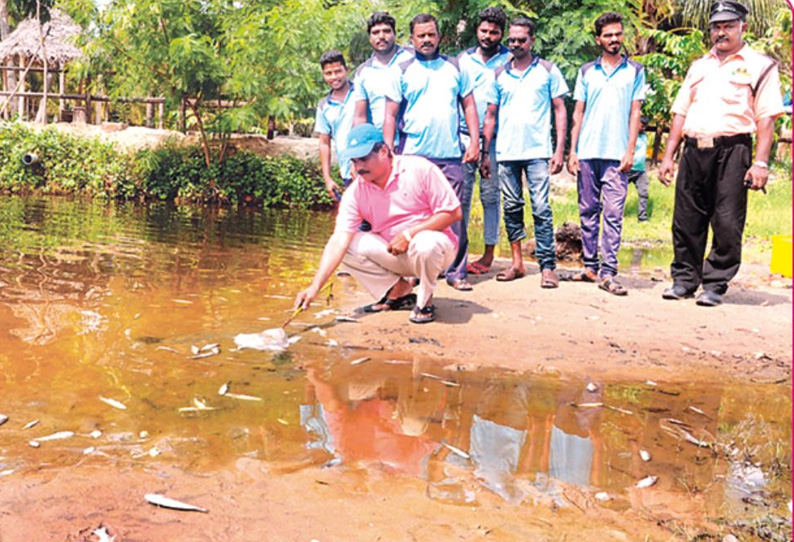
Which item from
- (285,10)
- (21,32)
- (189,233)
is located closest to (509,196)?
(189,233)

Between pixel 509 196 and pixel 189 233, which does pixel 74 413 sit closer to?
pixel 509 196

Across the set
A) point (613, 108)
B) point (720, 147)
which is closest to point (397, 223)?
point (613, 108)

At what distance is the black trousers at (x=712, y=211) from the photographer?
5562 millimetres

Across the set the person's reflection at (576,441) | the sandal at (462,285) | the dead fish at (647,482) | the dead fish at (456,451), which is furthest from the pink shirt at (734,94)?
the dead fish at (456,451)

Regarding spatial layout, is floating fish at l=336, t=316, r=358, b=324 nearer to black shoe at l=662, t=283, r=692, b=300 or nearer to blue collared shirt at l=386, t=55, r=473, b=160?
blue collared shirt at l=386, t=55, r=473, b=160

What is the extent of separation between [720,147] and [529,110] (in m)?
1.41

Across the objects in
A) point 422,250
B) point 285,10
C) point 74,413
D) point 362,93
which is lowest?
point 74,413

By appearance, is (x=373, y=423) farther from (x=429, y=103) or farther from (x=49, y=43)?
(x=49, y=43)

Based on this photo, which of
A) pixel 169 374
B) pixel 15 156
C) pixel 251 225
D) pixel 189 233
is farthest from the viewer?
pixel 15 156

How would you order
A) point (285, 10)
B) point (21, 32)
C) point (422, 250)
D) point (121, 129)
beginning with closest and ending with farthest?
point (422, 250) → point (285, 10) → point (121, 129) → point (21, 32)

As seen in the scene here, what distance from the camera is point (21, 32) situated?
2175cm

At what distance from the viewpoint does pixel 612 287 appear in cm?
597

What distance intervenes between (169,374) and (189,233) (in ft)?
22.1

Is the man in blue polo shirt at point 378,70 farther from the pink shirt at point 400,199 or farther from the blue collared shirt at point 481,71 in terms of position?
the pink shirt at point 400,199
